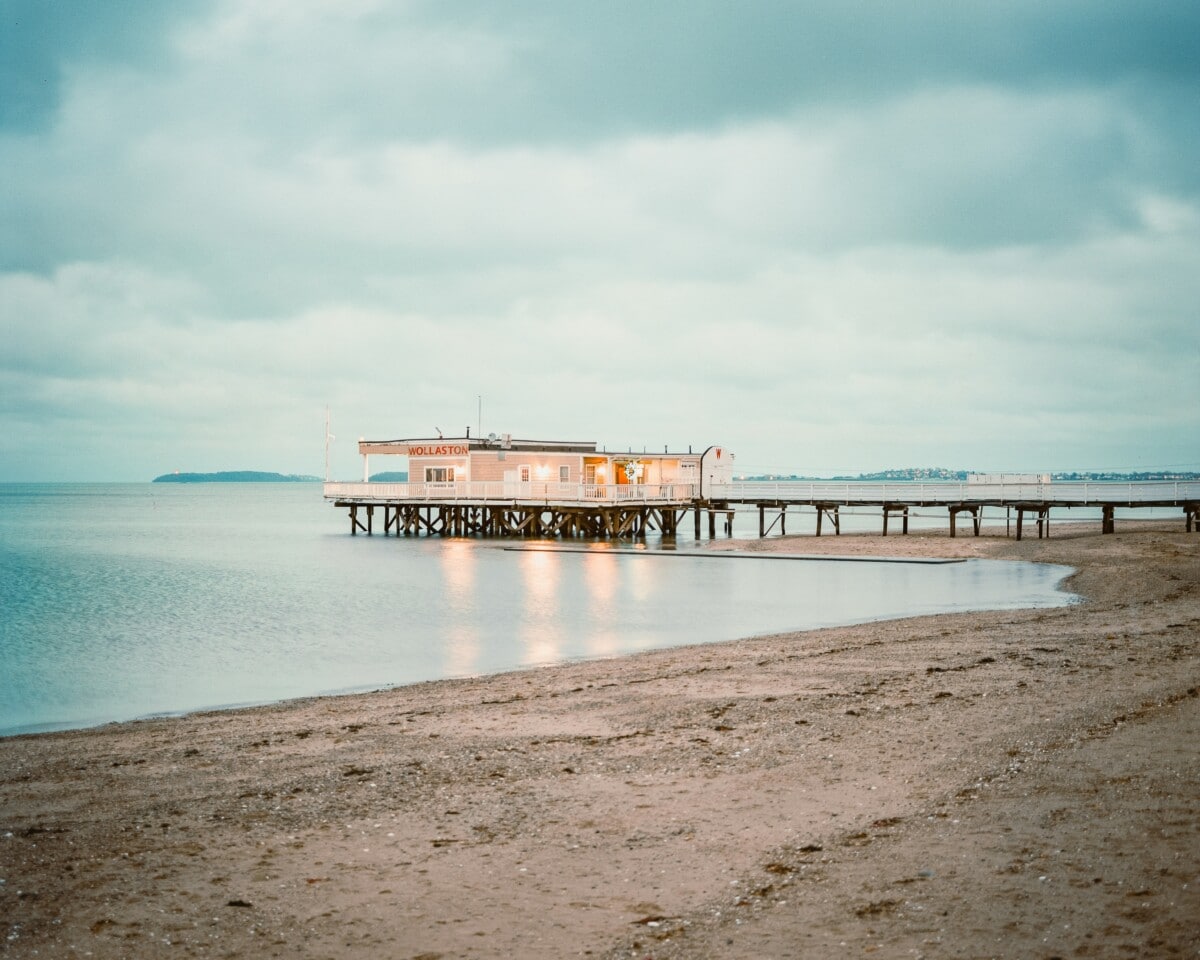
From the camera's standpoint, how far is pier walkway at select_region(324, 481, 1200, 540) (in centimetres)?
4522

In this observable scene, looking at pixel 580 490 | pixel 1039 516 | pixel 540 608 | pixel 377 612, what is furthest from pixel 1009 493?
pixel 377 612

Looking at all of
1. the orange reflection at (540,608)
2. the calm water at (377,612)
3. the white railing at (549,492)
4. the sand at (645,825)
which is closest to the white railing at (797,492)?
the white railing at (549,492)

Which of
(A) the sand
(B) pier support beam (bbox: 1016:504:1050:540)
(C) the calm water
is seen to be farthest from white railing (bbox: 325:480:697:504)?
(A) the sand

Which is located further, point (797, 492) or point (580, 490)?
point (580, 490)

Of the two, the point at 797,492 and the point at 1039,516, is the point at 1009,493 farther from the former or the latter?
the point at 797,492

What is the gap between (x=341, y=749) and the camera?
10789mm

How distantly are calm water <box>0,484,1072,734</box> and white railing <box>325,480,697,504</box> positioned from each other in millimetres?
5880

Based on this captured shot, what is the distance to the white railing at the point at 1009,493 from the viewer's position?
44250 millimetres

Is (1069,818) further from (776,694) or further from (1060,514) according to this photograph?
Result: (1060,514)

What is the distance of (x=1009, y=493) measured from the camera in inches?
1839

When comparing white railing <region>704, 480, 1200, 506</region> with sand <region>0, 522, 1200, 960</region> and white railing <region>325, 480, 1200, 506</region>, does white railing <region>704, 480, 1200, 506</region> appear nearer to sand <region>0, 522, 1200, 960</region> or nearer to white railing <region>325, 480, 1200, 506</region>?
white railing <region>325, 480, 1200, 506</region>

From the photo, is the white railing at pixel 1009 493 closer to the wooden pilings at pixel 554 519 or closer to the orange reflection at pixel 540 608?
the wooden pilings at pixel 554 519

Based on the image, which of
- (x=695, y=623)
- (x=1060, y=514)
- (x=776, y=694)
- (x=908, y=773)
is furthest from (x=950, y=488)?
(x=1060, y=514)

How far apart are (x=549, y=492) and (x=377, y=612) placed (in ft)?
83.1
